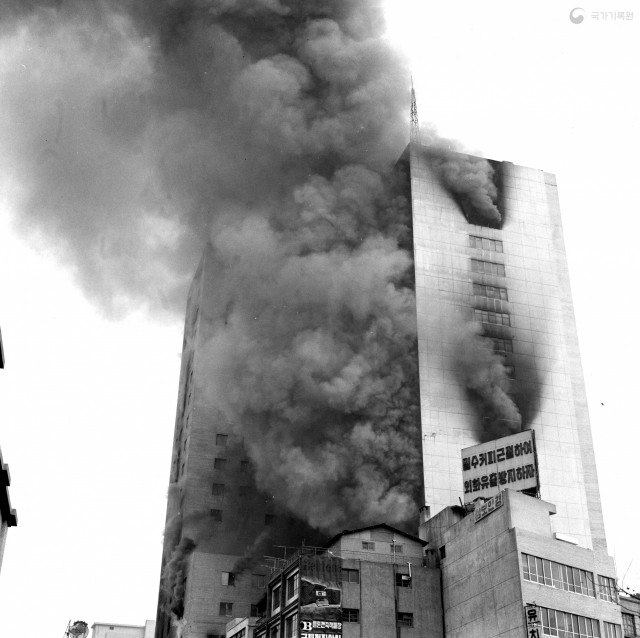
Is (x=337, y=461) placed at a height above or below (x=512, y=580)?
above

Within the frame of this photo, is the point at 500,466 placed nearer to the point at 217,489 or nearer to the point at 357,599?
the point at 357,599

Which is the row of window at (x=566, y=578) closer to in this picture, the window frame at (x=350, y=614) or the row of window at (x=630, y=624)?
the row of window at (x=630, y=624)

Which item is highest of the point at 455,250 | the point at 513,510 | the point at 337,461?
the point at 455,250

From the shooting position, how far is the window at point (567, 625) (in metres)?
54.7

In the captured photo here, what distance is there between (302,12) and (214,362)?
39.4 m

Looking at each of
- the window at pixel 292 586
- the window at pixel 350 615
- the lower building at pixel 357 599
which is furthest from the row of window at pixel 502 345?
the window at pixel 350 615

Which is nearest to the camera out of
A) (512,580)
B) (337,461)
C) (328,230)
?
(512,580)

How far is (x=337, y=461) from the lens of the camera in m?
85.7

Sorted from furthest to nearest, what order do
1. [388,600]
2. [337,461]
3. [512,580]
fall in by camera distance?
[337,461]
[388,600]
[512,580]

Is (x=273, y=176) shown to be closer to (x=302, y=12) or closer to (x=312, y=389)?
(x=302, y=12)

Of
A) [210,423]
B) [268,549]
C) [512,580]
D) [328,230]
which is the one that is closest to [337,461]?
[268,549]

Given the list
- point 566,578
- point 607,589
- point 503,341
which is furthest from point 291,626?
point 503,341

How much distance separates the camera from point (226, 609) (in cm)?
8656

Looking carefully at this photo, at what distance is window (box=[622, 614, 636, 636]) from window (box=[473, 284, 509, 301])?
42.6 metres
